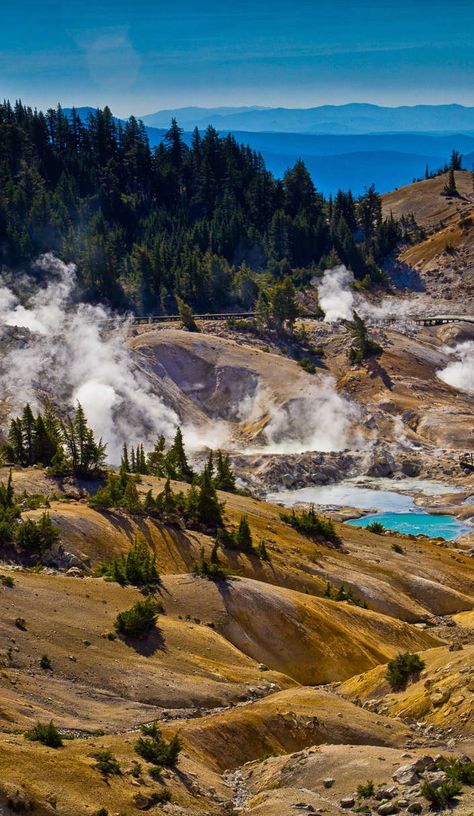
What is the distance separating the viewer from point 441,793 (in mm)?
25141

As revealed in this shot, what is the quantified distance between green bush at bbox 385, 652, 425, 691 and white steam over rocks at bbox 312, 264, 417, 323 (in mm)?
105777

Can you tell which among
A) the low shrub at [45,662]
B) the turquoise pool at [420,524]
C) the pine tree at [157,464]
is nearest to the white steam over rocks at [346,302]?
the turquoise pool at [420,524]

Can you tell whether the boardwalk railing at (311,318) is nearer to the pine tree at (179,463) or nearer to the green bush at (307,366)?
the green bush at (307,366)

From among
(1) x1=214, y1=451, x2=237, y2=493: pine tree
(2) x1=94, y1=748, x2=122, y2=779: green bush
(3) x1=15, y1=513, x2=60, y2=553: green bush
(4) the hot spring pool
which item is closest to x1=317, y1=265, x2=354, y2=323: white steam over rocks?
(4) the hot spring pool

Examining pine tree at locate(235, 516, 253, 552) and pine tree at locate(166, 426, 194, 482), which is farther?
pine tree at locate(166, 426, 194, 482)

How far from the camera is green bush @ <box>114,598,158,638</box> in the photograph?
3850 centimetres

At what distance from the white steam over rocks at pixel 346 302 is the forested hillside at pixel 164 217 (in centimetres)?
316

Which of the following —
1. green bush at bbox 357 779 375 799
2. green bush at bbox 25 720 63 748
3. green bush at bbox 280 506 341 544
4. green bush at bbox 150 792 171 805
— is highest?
green bush at bbox 25 720 63 748

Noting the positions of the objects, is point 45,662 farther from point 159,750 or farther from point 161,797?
point 161,797

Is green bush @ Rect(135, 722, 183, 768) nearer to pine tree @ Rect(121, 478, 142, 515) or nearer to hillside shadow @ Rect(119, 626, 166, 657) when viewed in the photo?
hillside shadow @ Rect(119, 626, 166, 657)

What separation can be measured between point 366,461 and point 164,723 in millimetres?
71601

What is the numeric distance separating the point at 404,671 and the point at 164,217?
434ft

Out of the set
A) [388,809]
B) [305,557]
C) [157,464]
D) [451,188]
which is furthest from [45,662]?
[451,188]

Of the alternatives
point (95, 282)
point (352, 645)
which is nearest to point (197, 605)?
point (352, 645)
